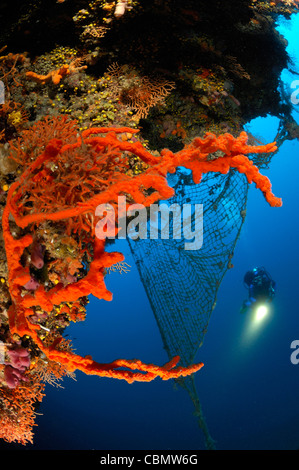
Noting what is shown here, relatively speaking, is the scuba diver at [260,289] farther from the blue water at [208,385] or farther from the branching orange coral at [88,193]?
the branching orange coral at [88,193]

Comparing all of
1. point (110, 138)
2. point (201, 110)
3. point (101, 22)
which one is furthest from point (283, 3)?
point (110, 138)

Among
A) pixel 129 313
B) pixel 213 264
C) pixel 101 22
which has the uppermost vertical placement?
pixel 129 313

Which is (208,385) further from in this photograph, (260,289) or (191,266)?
(191,266)

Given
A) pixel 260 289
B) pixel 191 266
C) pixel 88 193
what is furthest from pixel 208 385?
pixel 88 193

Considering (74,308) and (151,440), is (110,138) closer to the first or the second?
(74,308)

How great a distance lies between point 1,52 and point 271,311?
182 feet

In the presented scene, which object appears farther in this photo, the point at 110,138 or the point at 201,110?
the point at 201,110

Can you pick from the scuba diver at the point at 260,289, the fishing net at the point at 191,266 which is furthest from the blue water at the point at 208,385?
the scuba diver at the point at 260,289

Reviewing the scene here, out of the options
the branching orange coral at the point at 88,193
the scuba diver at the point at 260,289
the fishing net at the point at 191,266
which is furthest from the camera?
the scuba diver at the point at 260,289

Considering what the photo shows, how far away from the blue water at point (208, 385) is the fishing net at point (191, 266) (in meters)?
3.85

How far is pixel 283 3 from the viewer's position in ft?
20.4

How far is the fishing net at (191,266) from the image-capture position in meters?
4.16

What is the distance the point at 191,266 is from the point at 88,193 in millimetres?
2261

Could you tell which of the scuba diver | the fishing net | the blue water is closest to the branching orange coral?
the fishing net
